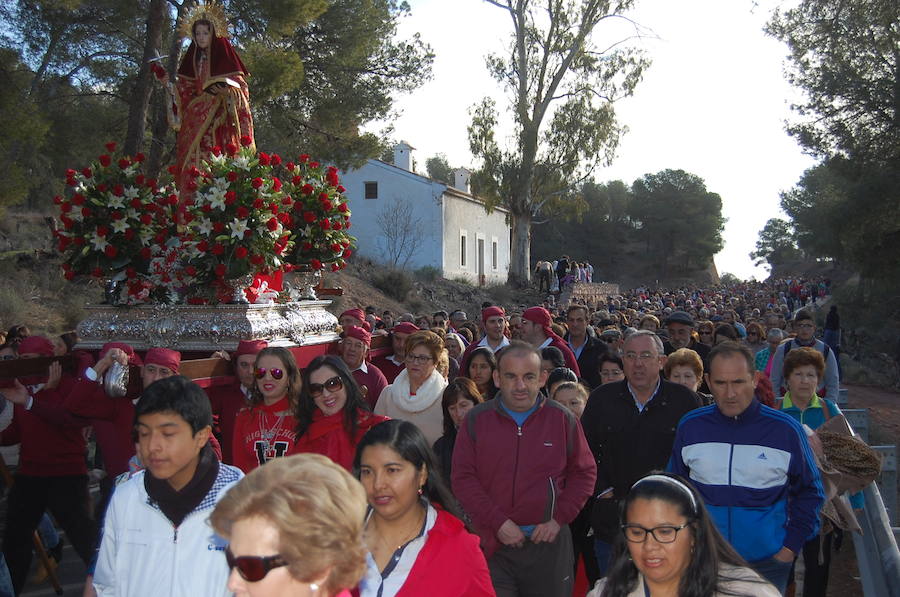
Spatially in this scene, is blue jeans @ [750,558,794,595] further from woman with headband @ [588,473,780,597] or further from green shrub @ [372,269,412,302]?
green shrub @ [372,269,412,302]

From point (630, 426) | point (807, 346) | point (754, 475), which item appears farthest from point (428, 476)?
point (807, 346)

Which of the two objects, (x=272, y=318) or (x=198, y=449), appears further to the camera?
(x=272, y=318)

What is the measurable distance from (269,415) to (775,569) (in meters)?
2.73

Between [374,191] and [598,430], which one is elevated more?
[374,191]

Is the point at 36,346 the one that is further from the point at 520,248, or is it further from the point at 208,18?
the point at 520,248

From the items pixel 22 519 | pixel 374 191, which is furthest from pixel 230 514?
pixel 374 191

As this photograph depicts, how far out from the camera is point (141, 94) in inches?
500

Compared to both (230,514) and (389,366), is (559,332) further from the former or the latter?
(230,514)

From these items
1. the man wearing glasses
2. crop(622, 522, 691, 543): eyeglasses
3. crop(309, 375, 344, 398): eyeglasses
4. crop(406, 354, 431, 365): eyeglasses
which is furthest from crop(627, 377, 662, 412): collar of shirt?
crop(622, 522, 691, 543): eyeglasses

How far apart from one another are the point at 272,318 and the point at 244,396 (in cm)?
93

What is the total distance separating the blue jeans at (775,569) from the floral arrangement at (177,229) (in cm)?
417

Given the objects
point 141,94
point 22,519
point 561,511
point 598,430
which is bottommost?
point 22,519

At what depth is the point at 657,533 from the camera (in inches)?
99.2

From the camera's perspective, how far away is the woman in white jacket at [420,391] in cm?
539
